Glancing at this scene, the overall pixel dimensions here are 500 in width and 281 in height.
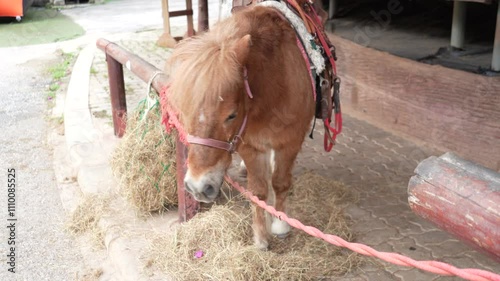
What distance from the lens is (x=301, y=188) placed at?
12.7 feet

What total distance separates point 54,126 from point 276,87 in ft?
13.4

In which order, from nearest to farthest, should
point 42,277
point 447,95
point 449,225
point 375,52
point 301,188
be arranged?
point 449,225, point 42,277, point 301,188, point 447,95, point 375,52

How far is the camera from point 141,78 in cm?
388

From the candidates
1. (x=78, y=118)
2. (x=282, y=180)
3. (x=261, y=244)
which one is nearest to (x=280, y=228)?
(x=261, y=244)

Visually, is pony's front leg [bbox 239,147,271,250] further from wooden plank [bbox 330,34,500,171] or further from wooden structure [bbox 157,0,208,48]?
wooden structure [bbox 157,0,208,48]

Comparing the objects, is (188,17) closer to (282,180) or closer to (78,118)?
(78,118)

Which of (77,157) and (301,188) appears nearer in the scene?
(301,188)

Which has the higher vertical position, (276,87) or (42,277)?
(276,87)

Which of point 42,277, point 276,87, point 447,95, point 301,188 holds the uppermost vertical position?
point 276,87

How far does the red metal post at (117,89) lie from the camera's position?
481cm

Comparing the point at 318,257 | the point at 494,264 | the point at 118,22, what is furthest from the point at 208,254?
the point at 118,22

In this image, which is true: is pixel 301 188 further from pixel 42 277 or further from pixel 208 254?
pixel 42 277

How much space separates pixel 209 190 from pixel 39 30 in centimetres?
1363

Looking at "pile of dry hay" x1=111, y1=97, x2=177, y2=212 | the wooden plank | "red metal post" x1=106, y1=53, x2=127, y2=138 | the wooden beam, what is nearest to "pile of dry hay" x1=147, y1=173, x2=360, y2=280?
"pile of dry hay" x1=111, y1=97, x2=177, y2=212
